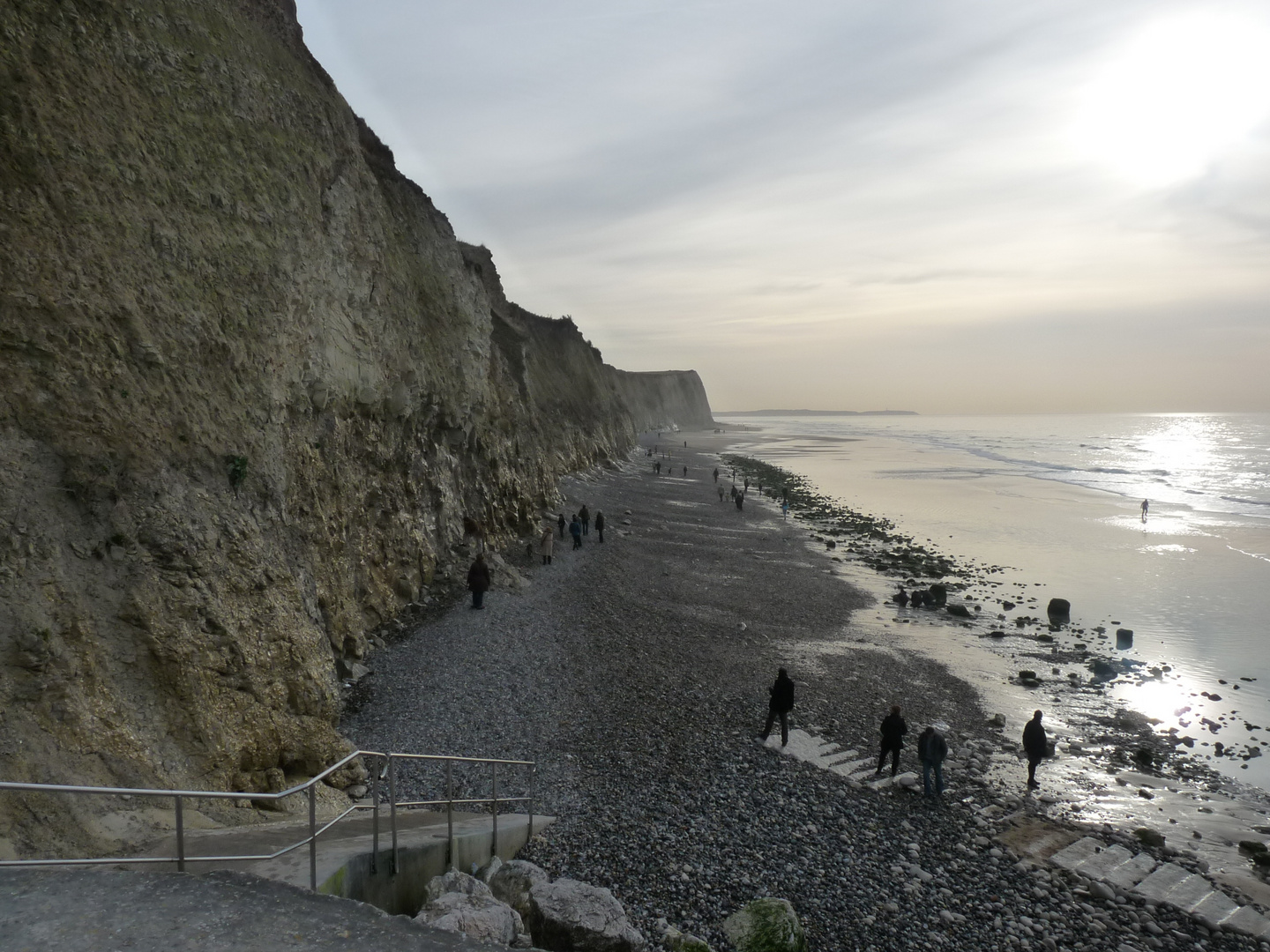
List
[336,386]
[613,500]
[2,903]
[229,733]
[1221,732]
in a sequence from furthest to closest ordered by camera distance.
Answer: [613,500]
[336,386]
[1221,732]
[229,733]
[2,903]

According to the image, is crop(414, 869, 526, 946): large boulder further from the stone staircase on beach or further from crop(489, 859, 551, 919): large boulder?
the stone staircase on beach

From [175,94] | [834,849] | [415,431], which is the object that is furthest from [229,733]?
[415,431]

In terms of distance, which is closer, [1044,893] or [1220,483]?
[1044,893]

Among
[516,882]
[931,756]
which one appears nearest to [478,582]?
[931,756]

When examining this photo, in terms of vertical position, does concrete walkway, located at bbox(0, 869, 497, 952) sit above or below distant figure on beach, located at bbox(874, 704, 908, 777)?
above

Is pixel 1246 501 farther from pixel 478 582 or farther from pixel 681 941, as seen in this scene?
pixel 681 941

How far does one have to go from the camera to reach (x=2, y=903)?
14.6 feet

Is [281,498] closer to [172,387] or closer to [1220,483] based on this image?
[172,387]

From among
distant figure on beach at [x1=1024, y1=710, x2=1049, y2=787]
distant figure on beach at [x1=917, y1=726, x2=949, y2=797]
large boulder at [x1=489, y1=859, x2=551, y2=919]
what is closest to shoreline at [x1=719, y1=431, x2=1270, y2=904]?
distant figure on beach at [x1=1024, y1=710, x2=1049, y2=787]

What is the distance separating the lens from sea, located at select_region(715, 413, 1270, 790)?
704 inches

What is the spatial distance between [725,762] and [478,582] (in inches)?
398

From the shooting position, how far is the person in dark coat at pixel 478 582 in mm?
20641

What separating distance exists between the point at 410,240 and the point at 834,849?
881 inches

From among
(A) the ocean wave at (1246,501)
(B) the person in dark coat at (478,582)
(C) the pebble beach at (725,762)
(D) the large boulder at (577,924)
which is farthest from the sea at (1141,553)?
(B) the person in dark coat at (478,582)
